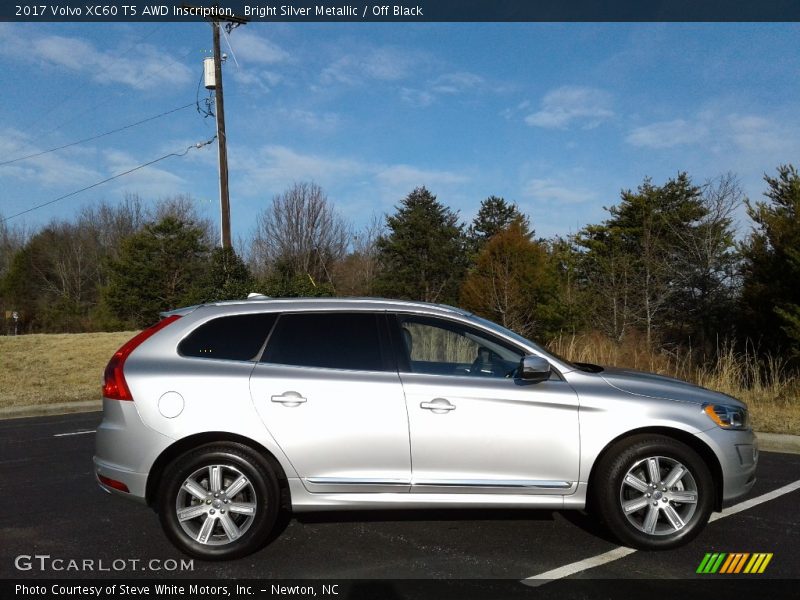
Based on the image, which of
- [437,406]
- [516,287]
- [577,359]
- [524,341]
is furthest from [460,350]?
[516,287]

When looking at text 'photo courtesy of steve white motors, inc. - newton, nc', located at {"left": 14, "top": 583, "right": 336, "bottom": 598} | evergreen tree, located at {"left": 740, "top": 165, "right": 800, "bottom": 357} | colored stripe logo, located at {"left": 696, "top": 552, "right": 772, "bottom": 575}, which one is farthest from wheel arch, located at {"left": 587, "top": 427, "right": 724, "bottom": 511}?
evergreen tree, located at {"left": 740, "top": 165, "right": 800, "bottom": 357}

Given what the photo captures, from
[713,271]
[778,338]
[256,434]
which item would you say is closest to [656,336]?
[713,271]

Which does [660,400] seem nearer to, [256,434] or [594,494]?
[594,494]

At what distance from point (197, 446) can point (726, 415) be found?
11.6 ft

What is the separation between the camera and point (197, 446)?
4.23m

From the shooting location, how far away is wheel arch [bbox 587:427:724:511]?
4.32 metres

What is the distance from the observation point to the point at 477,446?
4.22 metres

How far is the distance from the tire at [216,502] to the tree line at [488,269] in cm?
1197

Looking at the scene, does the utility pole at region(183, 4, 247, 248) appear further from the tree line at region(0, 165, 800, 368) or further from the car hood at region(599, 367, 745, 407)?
the car hood at region(599, 367, 745, 407)

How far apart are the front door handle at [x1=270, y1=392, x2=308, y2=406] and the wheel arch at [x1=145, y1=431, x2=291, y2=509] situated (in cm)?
30

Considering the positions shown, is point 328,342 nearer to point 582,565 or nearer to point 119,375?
point 119,375

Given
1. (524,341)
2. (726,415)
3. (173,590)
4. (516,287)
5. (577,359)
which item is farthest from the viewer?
(516,287)

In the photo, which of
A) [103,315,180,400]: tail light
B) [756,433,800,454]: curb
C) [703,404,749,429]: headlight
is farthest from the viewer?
[756,433,800,454]: curb

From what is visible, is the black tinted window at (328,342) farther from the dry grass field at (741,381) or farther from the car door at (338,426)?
the dry grass field at (741,381)
